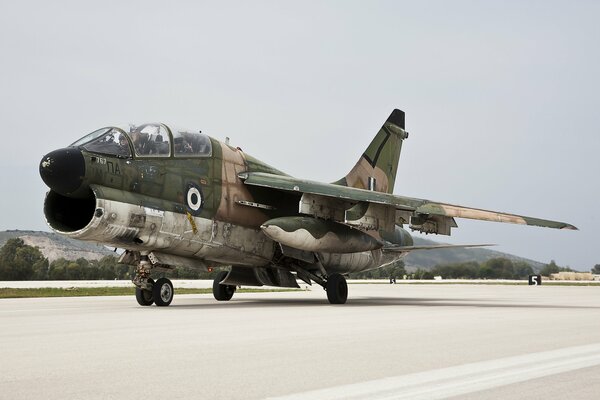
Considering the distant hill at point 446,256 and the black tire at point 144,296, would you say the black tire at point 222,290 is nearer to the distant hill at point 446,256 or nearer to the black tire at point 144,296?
the black tire at point 144,296

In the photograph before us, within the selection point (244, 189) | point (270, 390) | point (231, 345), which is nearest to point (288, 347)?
point (231, 345)

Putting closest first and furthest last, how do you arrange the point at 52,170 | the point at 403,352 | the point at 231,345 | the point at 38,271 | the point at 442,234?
the point at 403,352
the point at 231,345
the point at 52,170
the point at 442,234
the point at 38,271

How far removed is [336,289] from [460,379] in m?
11.5

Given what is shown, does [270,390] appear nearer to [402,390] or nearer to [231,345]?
[402,390]

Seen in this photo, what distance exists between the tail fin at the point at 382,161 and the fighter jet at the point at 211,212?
2.51 metres

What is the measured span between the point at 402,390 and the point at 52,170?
369 inches

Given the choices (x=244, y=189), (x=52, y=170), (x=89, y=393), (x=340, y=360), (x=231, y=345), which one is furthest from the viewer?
(x=244, y=189)

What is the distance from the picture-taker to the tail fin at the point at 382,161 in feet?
68.0

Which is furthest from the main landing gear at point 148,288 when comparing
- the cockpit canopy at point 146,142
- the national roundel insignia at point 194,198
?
the cockpit canopy at point 146,142

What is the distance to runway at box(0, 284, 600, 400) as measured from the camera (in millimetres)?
4703

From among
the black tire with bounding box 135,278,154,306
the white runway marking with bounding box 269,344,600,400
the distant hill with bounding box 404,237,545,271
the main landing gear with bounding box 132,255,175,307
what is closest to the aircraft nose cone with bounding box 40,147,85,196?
the main landing gear with bounding box 132,255,175,307

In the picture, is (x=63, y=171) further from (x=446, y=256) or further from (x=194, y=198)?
(x=446, y=256)

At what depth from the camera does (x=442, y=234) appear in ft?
56.8

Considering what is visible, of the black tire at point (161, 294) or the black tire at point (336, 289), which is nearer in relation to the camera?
the black tire at point (161, 294)
